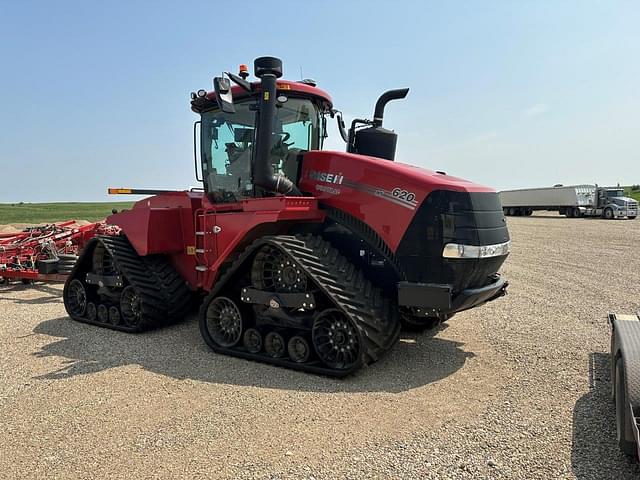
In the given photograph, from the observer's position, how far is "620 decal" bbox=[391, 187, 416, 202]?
5.29 m

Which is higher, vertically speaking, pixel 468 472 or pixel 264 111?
pixel 264 111

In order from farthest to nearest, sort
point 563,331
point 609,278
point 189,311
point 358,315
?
point 609,278 < point 189,311 < point 563,331 < point 358,315

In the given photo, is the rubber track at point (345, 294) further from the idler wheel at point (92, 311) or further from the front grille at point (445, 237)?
the idler wheel at point (92, 311)

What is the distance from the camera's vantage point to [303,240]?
5.62 m

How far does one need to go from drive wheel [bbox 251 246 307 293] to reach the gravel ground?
911mm

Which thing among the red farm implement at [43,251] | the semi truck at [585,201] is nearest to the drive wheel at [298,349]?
the red farm implement at [43,251]

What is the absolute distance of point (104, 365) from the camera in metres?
5.82

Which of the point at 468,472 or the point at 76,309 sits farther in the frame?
the point at 76,309

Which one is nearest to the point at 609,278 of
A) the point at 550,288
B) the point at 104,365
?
the point at 550,288

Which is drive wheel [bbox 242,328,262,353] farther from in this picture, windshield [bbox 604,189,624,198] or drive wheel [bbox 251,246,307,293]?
windshield [bbox 604,189,624,198]

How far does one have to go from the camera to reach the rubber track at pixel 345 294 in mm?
5078

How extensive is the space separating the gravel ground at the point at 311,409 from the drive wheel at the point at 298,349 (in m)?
0.20

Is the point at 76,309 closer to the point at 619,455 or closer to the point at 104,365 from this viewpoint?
the point at 104,365

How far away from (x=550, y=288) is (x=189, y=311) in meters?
7.43
